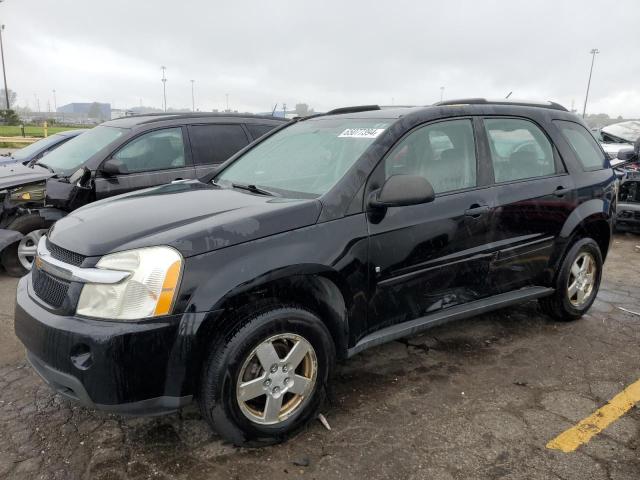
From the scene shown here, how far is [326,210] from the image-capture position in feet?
9.18

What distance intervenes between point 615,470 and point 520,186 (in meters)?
1.94

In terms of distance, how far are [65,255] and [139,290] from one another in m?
0.55

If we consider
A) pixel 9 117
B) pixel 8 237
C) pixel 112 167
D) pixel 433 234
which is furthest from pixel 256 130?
pixel 9 117

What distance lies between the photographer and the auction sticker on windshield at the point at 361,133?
3.17 m

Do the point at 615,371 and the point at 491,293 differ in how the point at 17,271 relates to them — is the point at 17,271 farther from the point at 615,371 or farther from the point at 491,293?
the point at 615,371

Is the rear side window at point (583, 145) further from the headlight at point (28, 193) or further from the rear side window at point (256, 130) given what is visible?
the headlight at point (28, 193)

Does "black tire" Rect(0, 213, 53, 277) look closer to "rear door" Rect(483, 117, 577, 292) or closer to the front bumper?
the front bumper

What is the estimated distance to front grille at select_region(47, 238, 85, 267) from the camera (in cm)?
247

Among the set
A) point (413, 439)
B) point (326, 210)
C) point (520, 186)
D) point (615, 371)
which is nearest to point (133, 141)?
point (326, 210)

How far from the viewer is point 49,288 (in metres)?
2.56

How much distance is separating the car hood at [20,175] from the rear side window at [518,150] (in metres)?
4.80

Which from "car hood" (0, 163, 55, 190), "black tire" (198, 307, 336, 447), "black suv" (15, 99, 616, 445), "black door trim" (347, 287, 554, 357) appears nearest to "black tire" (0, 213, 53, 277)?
"car hood" (0, 163, 55, 190)

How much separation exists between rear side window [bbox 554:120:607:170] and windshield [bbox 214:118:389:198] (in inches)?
74.8

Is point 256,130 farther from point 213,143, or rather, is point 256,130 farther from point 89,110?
point 89,110
